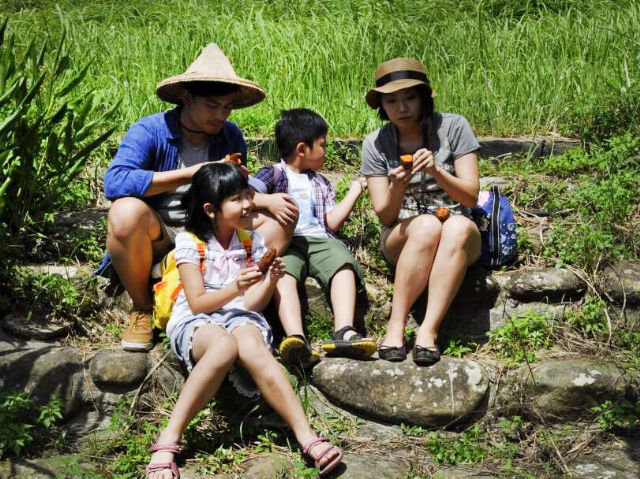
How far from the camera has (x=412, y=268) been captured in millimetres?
3936

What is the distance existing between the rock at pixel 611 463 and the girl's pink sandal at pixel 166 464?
1.57 metres

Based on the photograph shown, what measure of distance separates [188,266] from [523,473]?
1601mm

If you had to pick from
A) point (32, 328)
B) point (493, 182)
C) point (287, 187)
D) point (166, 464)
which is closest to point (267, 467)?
point (166, 464)

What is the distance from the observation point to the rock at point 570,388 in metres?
3.80

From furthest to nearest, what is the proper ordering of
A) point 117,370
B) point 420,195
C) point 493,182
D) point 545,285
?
point 493,182 → point 545,285 → point 420,195 → point 117,370

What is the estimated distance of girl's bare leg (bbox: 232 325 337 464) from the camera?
3492mm

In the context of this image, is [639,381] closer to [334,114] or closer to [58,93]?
[334,114]

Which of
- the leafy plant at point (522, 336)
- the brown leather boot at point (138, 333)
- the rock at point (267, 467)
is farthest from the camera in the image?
the leafy plant at point (522, 336)

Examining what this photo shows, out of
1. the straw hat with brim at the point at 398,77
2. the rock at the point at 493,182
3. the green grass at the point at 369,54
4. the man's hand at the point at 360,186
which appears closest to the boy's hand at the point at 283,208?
the man's hand at the point at 360,186

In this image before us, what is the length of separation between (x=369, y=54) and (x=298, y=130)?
2.16 metres

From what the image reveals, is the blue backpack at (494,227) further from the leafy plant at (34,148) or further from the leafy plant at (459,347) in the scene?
the leafy plant at (34,148)

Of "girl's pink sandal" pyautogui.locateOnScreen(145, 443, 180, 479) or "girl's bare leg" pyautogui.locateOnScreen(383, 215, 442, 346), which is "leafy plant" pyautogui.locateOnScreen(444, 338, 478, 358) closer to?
"girl's bare leg" pyautogui.locateOnScreen(383, 215, 442, 346)

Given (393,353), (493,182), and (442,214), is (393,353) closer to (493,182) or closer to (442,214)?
(442,214)

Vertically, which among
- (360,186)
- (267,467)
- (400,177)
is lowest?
(267,467)
